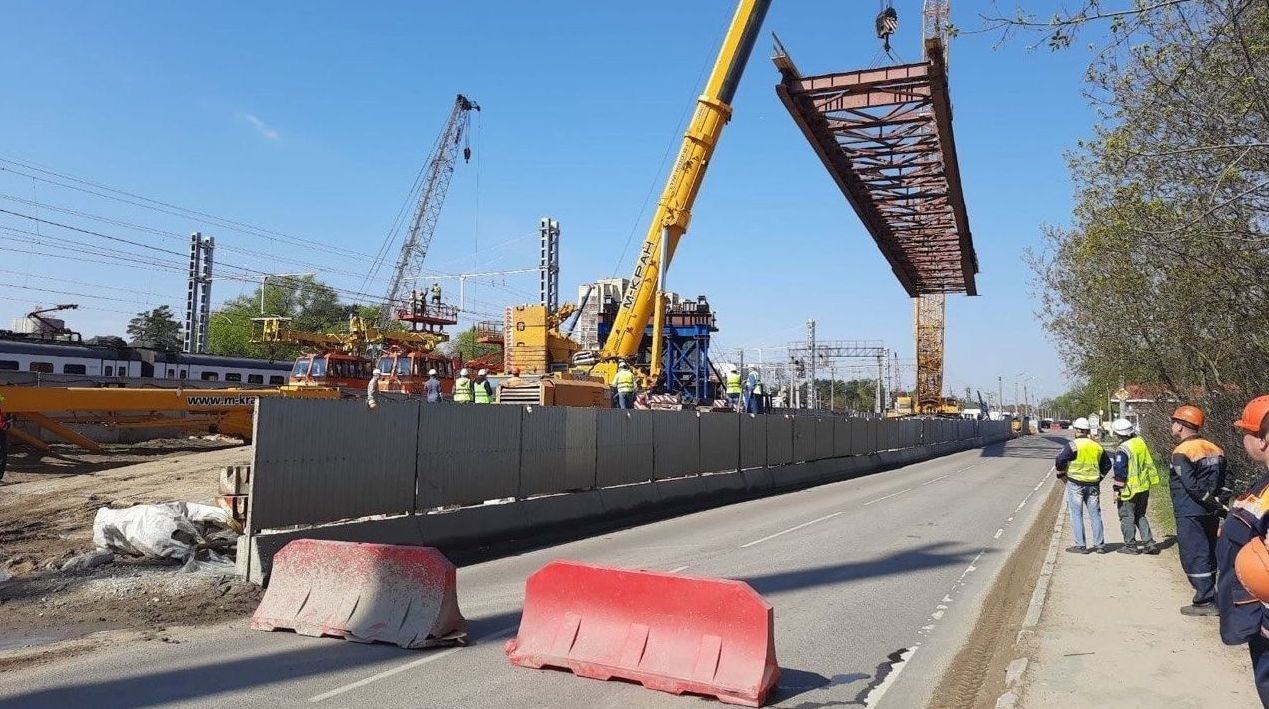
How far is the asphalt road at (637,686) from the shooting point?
19.2 ft

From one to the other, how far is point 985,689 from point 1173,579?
16.3ft

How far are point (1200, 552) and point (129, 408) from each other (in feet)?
66.6

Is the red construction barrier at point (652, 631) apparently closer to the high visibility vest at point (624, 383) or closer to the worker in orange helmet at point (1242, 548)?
the worker in orange helmet at point (1242, 548)

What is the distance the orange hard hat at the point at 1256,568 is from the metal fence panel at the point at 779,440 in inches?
868

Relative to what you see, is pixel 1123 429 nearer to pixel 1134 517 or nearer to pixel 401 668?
pixel 1134 517

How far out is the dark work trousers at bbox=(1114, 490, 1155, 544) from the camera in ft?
37.9

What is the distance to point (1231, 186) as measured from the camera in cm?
1093

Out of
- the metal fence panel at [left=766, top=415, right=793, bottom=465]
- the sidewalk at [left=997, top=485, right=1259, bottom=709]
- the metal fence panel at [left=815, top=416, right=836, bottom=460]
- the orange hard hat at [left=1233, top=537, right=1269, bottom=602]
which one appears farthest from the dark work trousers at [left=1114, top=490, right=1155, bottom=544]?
the metal fence panel at [left=815, top=416, right=836, bottom=460]

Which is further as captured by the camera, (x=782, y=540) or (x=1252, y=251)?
(x=782, y=540)

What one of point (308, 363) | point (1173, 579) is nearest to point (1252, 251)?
point (1173, 579)

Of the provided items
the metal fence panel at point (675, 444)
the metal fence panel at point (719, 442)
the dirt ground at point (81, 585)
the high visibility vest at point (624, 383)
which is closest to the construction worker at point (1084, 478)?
the metal fence panel at point (675, 444)

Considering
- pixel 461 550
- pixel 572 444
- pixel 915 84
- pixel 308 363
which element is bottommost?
pixel 461 550

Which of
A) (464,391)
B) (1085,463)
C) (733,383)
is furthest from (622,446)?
(733,383)

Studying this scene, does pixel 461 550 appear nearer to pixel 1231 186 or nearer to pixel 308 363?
pixel 1231 186
